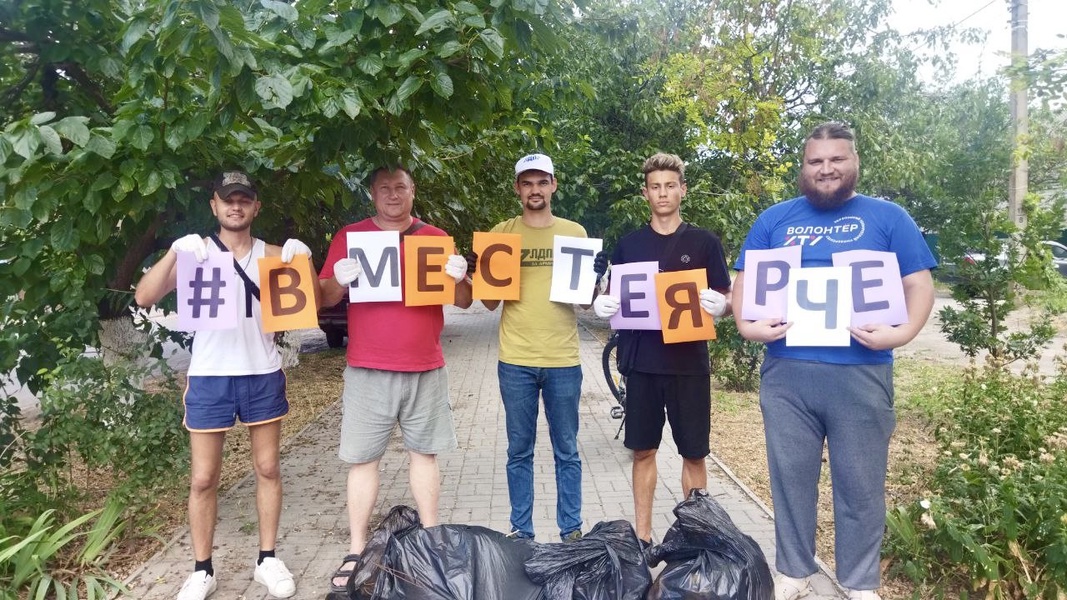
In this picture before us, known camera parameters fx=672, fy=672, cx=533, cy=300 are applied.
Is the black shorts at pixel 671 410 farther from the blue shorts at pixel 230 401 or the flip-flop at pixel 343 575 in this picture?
the blue shorts at pixel 230 401

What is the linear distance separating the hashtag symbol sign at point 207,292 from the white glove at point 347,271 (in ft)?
1.83

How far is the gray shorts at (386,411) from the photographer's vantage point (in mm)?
3570

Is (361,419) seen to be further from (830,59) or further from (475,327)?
(475,327)

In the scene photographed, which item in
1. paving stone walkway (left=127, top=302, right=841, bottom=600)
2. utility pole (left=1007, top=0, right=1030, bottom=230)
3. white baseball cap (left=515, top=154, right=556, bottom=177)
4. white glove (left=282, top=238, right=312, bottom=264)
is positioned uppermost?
utility pole (left=1007, top=0, right=1030, bottom=230)

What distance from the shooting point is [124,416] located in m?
4.14

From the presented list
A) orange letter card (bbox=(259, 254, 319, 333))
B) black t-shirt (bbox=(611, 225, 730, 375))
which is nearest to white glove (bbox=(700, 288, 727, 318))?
black t-shirt (bbox=(611, 225, 730, 375))

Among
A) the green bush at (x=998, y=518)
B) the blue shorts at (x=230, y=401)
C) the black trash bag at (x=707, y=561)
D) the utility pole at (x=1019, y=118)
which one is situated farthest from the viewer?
the utility pole at (x=1019, y=118)

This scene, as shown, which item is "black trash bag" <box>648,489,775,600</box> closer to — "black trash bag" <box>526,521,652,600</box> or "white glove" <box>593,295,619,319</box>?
"black trash bag" <box>526,521,652,600</box>

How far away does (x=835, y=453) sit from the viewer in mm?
3057

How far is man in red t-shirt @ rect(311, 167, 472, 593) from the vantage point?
3.55 m

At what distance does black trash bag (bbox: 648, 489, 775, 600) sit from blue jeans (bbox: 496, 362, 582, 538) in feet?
3.08

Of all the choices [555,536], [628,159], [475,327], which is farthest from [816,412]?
[475,327]

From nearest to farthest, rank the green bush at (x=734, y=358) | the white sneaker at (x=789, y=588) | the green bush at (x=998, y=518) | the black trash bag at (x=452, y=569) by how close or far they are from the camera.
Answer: the black trash bag at (x=452, y=569) → the green bush at (x=998, y=518) → the white sneaker at (x=789, y=588) → the green bush at (x=734, y=358)

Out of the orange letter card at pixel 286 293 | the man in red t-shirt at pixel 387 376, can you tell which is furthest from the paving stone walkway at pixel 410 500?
the orange letter card at pixel 286 293
